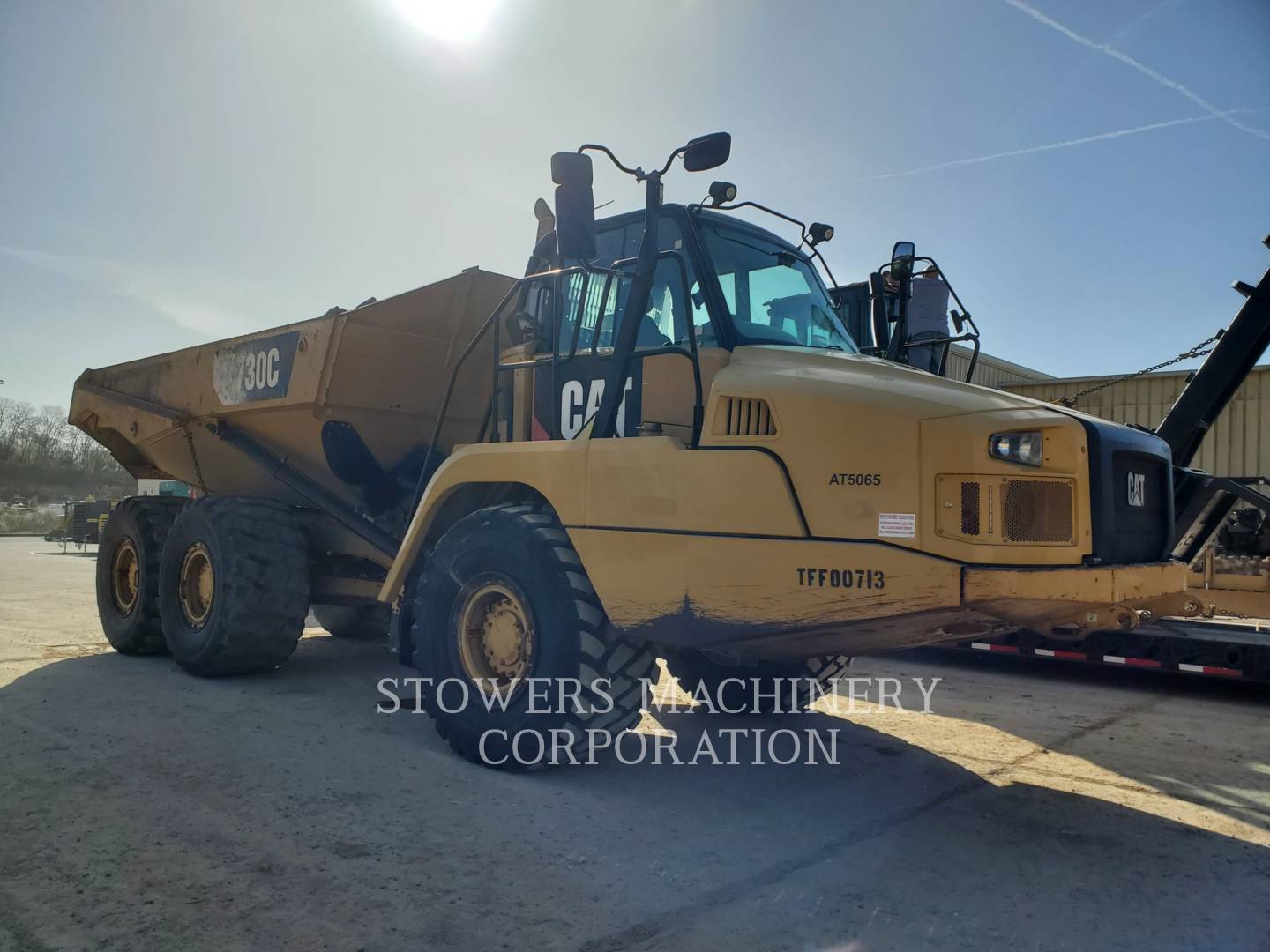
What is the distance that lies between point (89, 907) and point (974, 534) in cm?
331

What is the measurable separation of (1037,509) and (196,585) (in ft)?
20.9

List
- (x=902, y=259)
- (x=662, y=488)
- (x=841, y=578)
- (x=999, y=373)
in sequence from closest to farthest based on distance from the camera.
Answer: (x=841, y=578) → (x=662, y=488) → (x=902, y=259) → (x=999, y=373)

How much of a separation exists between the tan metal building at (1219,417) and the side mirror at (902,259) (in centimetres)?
719

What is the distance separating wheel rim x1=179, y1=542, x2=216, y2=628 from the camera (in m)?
7.20

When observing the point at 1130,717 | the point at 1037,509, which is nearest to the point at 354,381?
the point at 1037,509

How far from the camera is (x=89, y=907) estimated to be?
299 cm

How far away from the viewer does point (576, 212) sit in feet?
14.3

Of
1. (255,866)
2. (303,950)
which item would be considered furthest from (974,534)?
(255,866)

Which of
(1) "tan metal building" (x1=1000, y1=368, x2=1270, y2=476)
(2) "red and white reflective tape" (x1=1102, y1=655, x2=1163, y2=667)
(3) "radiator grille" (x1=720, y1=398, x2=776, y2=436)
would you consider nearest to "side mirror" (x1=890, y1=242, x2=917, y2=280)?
(3) "radiator grille" (x1=720, y1=398, x2=776, y2=436)

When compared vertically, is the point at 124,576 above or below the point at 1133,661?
above

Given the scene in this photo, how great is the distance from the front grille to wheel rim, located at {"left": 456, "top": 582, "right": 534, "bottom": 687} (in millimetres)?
2294

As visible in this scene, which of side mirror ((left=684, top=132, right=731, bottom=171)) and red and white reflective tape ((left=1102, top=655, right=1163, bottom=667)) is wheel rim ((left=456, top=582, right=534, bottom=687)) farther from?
red and white reflective tape ((left=1102, top=655, right=1163, bottom=667))

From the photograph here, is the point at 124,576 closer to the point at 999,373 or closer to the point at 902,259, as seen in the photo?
the point at 902,259

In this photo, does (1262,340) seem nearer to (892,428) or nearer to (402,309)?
(892,428)
